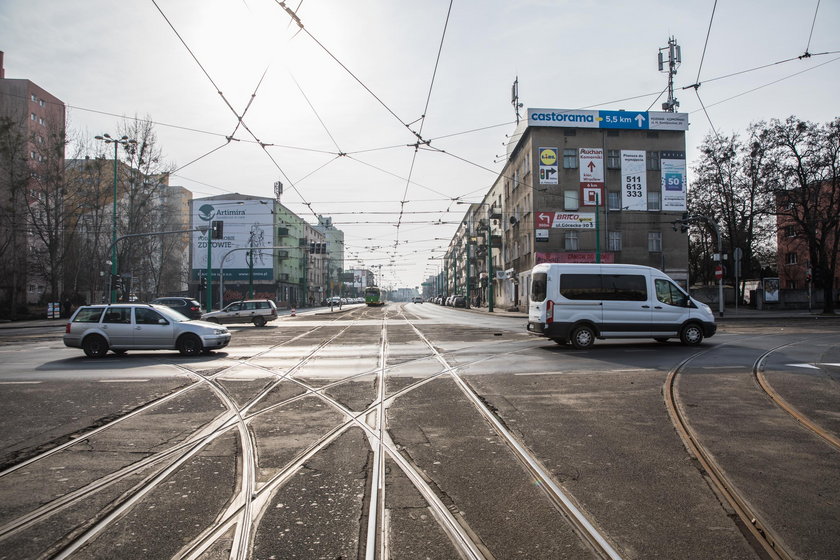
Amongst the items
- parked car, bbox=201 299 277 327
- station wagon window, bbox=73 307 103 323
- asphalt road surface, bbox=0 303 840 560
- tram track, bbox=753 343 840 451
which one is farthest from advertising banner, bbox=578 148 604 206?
station wagon window, bbox=73 307 103 323

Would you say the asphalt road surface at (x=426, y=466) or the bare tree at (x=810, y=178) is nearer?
the asphalt road surface at (x=426, y=466)

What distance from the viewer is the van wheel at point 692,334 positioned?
602 inches

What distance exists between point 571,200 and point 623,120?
7.67 m

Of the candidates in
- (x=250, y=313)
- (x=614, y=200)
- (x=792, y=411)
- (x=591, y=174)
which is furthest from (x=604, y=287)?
(x=614, y=200)

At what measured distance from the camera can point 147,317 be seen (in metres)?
14.5

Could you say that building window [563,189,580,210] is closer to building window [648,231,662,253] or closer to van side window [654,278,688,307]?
building window [648,231,662,253]

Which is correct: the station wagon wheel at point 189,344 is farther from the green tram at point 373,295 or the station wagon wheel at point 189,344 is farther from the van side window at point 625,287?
the green tram at point 373,295

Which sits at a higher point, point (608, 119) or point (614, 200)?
point (608, 119)

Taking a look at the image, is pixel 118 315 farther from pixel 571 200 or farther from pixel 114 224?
pixel 571 200

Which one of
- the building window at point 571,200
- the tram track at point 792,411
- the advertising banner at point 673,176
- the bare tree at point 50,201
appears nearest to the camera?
the tram track at point 792,411

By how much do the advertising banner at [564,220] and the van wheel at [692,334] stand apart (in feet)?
93.2

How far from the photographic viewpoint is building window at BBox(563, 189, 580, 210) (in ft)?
142

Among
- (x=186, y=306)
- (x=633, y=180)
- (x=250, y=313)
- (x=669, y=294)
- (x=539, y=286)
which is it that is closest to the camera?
(x=669, y=294)

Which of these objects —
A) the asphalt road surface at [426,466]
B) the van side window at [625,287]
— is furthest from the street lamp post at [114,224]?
the van side window at [625,287]
